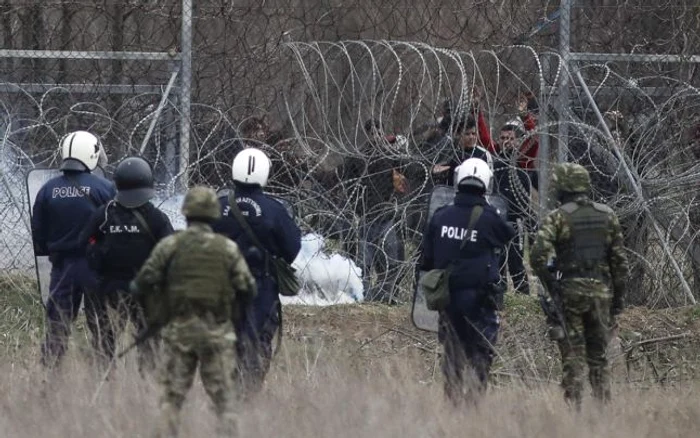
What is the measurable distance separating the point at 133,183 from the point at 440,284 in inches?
70.9

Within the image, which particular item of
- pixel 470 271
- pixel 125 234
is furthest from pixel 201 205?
pixel 470 271

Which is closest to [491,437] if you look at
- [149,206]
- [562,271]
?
[562,271]

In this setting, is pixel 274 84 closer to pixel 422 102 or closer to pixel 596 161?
pixel 422 102

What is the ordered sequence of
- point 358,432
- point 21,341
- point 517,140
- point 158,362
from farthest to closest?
point 517,140 → point 21,341 → point 158,362 → point 358,432

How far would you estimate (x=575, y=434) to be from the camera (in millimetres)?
6668

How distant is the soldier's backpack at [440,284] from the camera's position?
8.33 metres

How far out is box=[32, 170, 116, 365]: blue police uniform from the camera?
28.7ft

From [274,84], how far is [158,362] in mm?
3775

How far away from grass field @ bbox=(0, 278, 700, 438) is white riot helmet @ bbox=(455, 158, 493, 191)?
1.11 metres

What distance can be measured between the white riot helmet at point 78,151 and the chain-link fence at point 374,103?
1.84m

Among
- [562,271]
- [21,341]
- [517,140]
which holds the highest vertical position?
[517,140]

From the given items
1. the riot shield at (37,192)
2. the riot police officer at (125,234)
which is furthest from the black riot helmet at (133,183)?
the riot shield at (37,192)

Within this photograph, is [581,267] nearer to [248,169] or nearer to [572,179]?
[572,179]

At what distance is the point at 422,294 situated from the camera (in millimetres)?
9008
